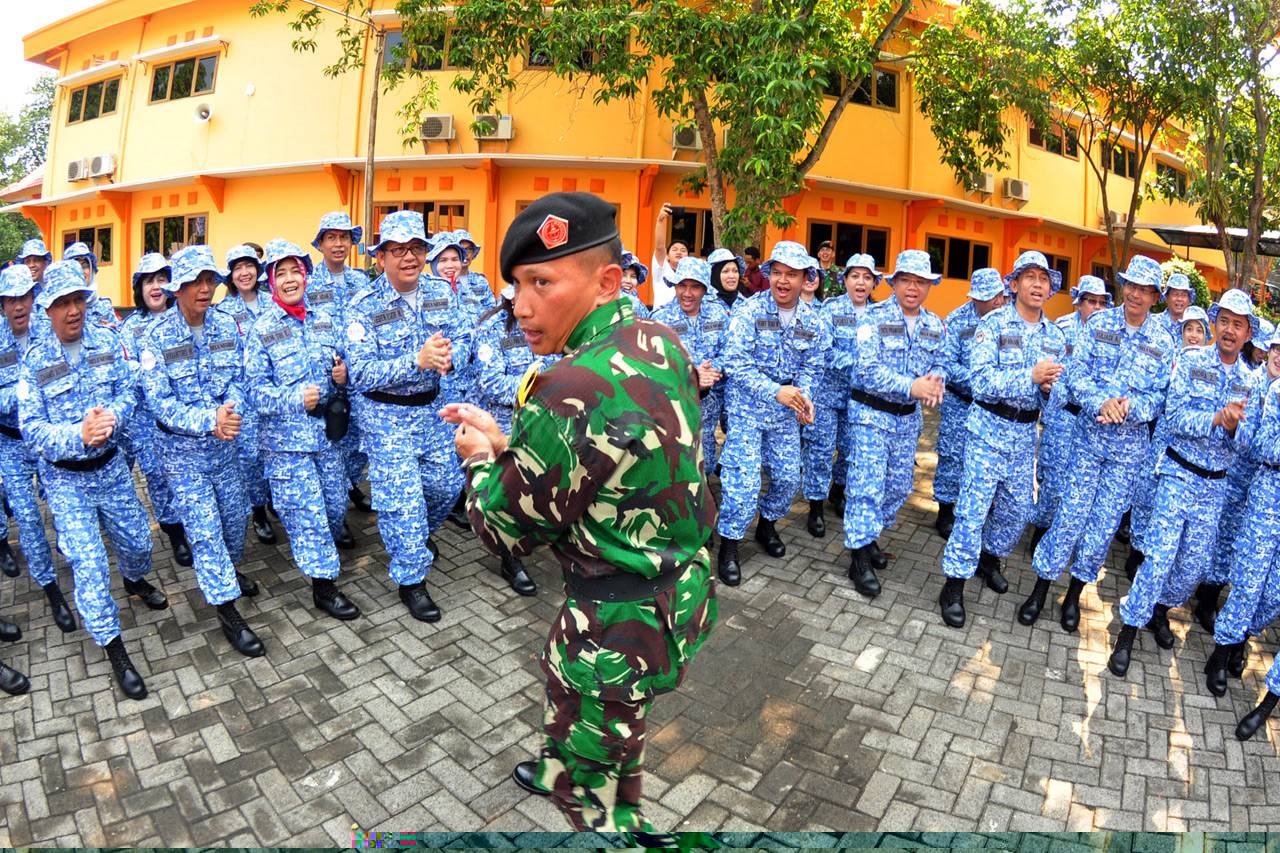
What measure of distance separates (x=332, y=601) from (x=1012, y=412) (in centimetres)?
420

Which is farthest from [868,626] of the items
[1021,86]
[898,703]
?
[1021,86]

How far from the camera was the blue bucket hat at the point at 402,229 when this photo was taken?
443 cm

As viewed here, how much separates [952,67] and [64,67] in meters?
21.0

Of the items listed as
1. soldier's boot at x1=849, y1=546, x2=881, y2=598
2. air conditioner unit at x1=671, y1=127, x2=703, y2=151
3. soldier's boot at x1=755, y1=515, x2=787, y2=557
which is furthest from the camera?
air conditioner unit at x1=671, y1=127, x2=703, y2=151

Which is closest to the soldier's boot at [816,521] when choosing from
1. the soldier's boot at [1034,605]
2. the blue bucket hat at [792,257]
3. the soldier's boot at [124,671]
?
the soldier's boot at [1034,605]

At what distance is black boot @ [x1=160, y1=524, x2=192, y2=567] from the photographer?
505 centimetres

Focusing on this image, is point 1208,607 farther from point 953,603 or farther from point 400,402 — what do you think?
point 400,402

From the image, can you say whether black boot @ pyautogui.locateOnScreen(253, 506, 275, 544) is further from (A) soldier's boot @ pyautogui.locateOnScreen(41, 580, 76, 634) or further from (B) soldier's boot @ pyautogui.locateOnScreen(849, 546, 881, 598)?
(B) soldier's boot @ pyautogui.locateOnScreen(849, 546, 881, 598)

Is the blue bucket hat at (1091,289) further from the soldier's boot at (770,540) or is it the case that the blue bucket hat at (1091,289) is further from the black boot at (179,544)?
the black boot at (179,544)

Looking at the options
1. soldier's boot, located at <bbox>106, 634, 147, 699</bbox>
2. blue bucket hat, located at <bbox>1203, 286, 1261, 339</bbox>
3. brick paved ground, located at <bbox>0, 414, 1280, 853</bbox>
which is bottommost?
brick paved ground, located at <bbox>0, 414, 1280, 853</bbox>

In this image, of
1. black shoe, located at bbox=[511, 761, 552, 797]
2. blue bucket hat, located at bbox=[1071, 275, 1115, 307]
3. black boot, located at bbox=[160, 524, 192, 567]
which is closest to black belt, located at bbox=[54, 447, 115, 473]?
black boot, located at bbox=[160, 524, 192, 567]

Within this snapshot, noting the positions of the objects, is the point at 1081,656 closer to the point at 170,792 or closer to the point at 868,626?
the point at 868,626

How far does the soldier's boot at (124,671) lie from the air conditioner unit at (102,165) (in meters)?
17.7

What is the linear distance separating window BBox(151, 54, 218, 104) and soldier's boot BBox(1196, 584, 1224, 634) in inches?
737
